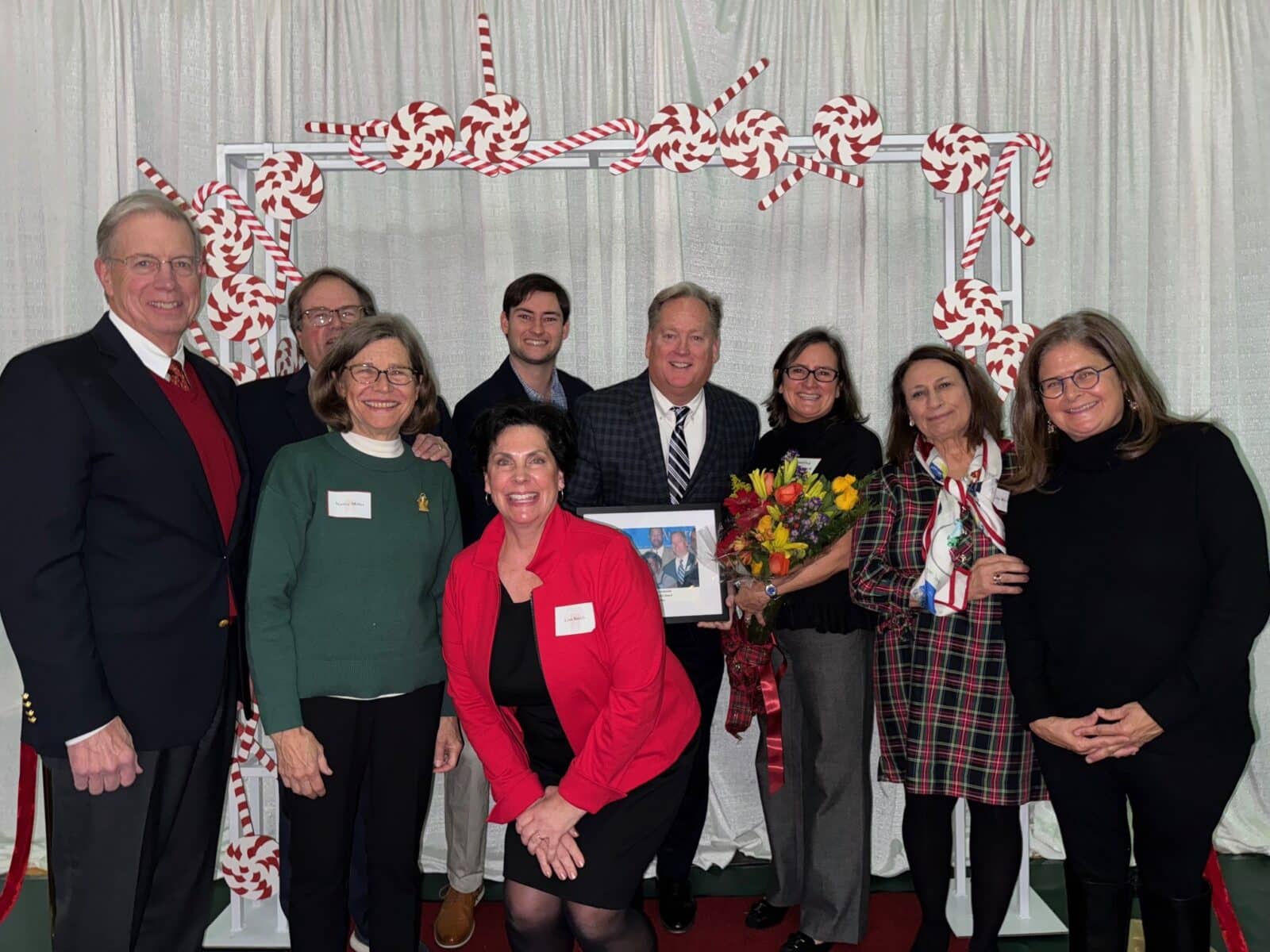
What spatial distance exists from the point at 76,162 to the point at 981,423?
3.91 meters

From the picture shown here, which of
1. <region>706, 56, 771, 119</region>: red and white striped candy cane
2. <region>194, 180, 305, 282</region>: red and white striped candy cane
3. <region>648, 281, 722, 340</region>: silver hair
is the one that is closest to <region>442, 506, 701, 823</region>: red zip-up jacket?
<region>648, 281, 722, 340</region>: silver hair

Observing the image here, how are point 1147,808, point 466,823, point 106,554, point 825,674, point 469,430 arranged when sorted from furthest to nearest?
point 466,823
point 469,430
point 825,674
point 1147,808
point 106,554

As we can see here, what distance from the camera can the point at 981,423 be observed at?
2.99 m

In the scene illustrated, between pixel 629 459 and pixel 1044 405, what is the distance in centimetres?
129

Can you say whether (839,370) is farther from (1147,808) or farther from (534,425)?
(1147,808)

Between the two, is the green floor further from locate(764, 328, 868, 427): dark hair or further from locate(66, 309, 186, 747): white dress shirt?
locate(66, 309, 186, 747): white dress shirt

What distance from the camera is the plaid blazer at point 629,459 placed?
3270 millimetres

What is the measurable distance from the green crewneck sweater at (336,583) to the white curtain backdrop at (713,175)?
1.90 meters

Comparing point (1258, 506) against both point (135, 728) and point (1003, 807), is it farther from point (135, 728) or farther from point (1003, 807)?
point (135, 728)

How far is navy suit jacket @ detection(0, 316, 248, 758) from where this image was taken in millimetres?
2137

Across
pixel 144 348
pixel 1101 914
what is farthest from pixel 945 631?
pixel 144 348

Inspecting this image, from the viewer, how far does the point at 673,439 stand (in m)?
3.31

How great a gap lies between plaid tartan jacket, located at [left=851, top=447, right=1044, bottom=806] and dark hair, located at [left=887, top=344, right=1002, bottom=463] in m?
0.08

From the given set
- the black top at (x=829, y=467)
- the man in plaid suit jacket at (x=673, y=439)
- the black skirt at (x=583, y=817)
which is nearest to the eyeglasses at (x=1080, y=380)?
the black top at (x=829, y=467)
